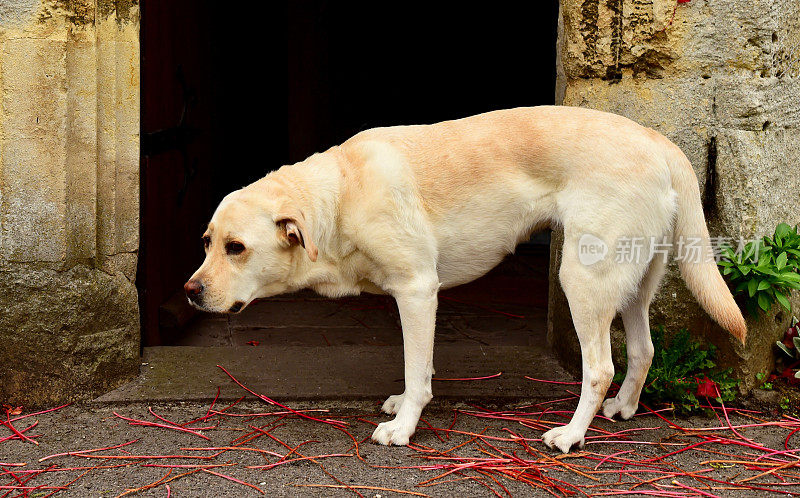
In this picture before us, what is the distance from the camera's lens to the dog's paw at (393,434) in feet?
11.8

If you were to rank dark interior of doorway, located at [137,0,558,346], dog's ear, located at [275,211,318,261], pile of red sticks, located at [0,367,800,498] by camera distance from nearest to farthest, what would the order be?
1. pile of red sticks, located at [0,367,800,498]
2. dog's ear, located at [275,211,318,261]
3. dark interior of doorway, located at [137,0,558,346]

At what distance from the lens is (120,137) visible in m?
4.12

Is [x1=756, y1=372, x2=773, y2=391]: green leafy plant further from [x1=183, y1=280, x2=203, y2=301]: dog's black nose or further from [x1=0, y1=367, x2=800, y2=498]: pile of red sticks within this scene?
[x1=183, y1=280, x2=203, y2=301]: dog's black nose

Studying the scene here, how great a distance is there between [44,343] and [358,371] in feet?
5.15

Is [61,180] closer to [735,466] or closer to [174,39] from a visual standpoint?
[174,39]

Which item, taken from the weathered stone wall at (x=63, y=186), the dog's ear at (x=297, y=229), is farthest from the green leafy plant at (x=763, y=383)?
the weathered stone wall at (x=63, y=186)

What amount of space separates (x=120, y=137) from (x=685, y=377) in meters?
2.99

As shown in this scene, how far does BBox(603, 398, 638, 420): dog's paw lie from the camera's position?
3928mm

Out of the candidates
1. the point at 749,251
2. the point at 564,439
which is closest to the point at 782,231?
the point at 749,251

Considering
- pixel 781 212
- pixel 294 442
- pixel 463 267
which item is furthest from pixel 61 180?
pixel 781 212

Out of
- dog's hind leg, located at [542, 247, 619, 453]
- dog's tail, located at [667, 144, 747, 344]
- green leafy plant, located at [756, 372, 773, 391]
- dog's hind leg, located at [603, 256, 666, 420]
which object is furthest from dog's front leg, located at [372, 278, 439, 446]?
A: green leafy plant, located at [756, 372, 773, 391]

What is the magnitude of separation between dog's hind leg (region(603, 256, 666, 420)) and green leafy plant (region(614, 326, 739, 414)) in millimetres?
192

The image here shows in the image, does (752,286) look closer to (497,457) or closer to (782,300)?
(782,300)

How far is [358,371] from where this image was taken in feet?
14.9
